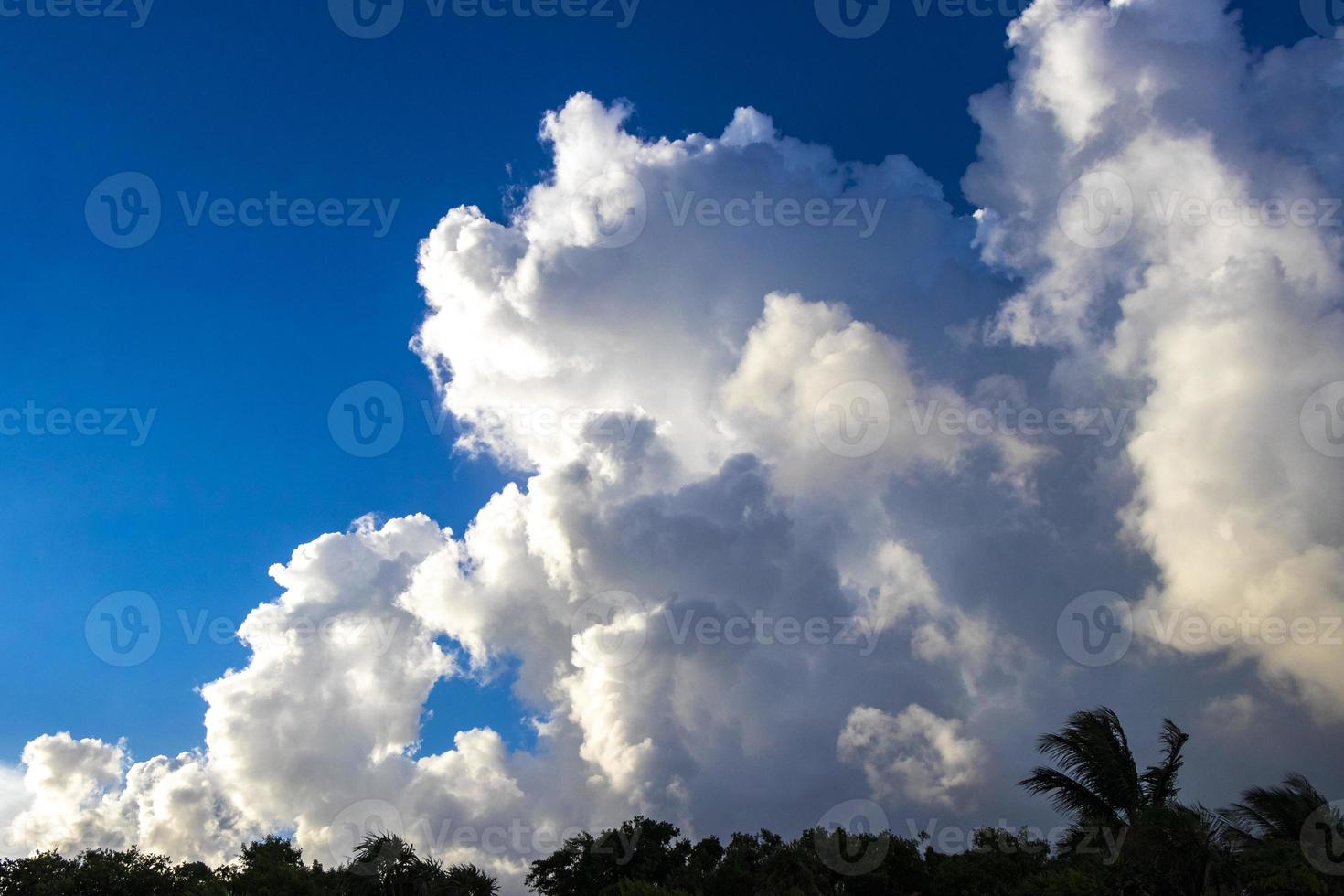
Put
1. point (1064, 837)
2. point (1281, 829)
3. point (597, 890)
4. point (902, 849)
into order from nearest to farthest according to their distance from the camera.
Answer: point (1281, 829)
point (1064, 837)
point (902, 849)
point (597, 890)

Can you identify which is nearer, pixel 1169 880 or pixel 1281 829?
pixel 1169 880

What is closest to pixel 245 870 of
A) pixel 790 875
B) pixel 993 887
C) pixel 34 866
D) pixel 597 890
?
pixel 34 866

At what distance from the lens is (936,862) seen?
41938 millimetres

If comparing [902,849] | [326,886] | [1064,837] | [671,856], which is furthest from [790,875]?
[326,886]

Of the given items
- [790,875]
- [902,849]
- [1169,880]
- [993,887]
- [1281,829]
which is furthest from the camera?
[902,849]

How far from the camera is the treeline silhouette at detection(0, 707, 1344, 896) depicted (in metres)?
23.5

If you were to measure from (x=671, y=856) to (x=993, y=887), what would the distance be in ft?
56.6

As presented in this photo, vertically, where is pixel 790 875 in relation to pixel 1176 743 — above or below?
below

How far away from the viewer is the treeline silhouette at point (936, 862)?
Answer: 76.9 feet

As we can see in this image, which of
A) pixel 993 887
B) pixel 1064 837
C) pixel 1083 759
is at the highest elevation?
pixel 1083 759

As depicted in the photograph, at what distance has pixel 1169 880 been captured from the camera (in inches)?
919

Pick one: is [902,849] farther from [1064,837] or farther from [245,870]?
[245,870]

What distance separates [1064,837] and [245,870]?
37364 mm

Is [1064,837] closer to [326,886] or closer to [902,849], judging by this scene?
[902,849]
